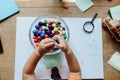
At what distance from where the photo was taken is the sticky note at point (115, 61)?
1013 mm

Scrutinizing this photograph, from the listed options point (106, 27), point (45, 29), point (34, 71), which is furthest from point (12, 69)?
point (106, 27)

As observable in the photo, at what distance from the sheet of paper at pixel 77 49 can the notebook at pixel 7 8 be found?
34 mm

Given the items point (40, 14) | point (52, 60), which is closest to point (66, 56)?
point (52, 60)

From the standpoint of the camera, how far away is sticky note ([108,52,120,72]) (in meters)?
1.01

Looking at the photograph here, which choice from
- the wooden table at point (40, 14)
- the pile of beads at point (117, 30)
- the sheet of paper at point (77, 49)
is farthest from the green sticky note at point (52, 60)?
the pile of beads at point (117, 30)

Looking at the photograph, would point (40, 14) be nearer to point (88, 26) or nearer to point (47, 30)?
point (47, 30)

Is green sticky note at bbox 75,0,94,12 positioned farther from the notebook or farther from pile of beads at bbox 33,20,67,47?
the notebook

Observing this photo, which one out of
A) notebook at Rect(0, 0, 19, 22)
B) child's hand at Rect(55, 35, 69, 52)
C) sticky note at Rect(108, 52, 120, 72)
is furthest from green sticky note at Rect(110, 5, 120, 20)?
notebook at Rect(0, 0, 19, 22)

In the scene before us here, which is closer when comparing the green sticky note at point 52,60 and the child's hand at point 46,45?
the child's hand at point 46,45

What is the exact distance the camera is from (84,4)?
1.03 meters

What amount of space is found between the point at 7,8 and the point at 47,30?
0.56ft

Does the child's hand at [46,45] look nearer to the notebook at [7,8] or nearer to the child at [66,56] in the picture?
the child at [66,56]

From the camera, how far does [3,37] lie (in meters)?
1.00

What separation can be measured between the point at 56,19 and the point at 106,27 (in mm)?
190
